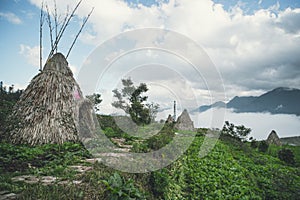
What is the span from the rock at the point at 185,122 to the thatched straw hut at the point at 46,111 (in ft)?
40.6

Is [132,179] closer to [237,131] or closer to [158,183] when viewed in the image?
[158,183]

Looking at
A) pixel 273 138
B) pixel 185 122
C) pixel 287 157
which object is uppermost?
pixel 185 122

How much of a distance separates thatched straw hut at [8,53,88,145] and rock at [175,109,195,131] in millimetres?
12363

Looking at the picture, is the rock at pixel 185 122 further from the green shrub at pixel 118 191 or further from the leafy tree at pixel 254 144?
the green shrub at pixel 118 191

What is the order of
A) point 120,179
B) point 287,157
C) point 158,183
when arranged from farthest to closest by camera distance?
1. point 287,157
2. point 158,183
3. point 120,179

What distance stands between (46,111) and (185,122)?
46.0 ft

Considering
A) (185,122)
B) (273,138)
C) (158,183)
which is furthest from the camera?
(185,122)

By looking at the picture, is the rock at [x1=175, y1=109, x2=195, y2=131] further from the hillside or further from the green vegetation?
the hillside

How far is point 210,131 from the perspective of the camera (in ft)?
58.5

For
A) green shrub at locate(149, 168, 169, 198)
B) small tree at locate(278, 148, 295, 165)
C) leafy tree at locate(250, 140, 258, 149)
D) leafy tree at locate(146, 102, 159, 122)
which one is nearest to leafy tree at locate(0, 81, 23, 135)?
green shrub at locate(149, 168, 169, 198)

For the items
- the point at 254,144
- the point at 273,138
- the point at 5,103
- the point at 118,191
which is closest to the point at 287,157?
the point at 254,144

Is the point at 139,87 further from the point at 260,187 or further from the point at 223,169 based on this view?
the point at 260,187

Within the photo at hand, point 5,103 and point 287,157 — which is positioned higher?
point 5,103

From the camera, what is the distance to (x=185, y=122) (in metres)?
19.3
